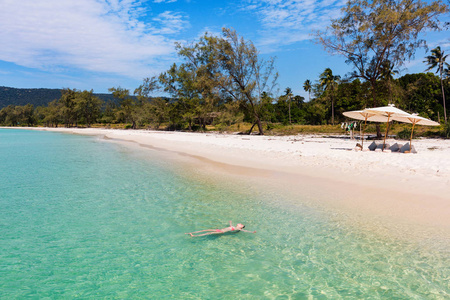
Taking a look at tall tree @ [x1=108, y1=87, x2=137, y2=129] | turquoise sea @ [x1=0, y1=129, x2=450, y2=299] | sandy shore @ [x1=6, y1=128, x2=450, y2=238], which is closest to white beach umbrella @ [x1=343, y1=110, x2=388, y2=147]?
sandy shore @ [x1=6, y1=128, x2=450, y2=238]

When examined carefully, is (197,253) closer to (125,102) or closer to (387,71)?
(387,71)

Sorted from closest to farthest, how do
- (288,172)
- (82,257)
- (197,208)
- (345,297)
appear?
(345,297) → (82,257) → (197,208) → (288,172)

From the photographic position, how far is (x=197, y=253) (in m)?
5.49

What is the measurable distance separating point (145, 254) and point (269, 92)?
30.7 metres

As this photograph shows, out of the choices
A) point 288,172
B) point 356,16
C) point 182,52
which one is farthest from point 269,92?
point 288,172

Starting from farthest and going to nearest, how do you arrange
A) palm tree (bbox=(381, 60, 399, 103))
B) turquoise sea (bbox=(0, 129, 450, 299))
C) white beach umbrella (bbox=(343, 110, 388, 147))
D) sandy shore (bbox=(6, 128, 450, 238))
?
1. palm tree (bbox=(381, 60, 399, 103))
2. white beach umbrella (bbox=(343, 110, 388, 147))
3. sandy shore (bbox=(6, 128, 450, 238))
4. turquoise sea (bbox=(0, 129, 450, 299))

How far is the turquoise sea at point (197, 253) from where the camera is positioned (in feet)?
14.1

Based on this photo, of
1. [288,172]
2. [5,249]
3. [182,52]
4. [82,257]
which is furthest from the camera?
[182,52]

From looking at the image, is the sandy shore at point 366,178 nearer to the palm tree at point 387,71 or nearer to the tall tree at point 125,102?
the palm tree at point 387,71

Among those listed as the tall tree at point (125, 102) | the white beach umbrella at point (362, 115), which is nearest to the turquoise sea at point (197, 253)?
the white beach umbrella at point (362, 115)

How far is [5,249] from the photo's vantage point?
5.66 m

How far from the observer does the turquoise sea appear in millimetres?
4301

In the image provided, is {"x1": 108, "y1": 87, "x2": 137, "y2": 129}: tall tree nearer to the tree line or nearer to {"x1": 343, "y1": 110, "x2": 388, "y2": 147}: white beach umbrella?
the tree line

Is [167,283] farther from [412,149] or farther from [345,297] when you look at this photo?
[412,149]
